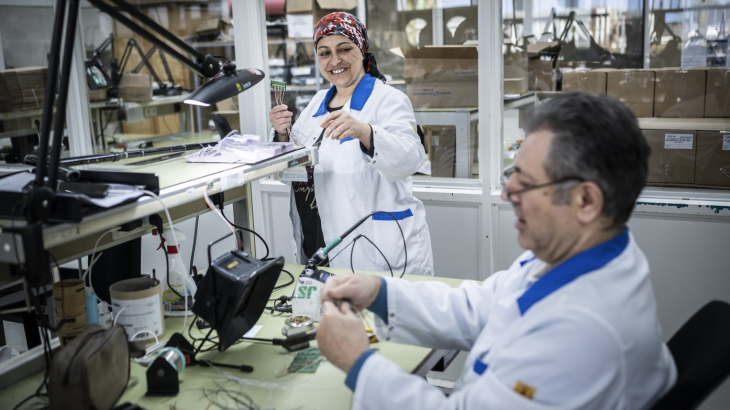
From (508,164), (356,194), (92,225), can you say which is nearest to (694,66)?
(508,164)

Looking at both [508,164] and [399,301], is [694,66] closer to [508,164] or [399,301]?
[508,164]

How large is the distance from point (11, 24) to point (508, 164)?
323cm

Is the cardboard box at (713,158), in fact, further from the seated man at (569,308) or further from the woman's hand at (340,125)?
the seated man at (569,308)

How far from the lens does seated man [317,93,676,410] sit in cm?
97

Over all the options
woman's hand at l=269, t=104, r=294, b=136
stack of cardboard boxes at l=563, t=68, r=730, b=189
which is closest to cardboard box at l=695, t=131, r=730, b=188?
stack of cardboard boxes at l=563, t=68, r=730, b=189

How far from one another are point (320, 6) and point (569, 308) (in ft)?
11.0

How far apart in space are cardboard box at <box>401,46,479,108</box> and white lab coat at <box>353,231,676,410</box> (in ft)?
5.99

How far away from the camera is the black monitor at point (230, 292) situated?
1.43m

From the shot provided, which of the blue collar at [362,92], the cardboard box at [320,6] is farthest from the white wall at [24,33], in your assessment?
the blue collar at [362,92]

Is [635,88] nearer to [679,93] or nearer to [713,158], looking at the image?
[679,93]

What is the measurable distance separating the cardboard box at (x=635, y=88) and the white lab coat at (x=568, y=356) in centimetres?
173

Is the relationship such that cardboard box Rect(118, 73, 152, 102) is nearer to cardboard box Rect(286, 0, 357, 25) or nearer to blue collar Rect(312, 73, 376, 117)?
cardboard box Rect(286, 0, 357, 25)

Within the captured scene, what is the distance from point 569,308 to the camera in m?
1.00

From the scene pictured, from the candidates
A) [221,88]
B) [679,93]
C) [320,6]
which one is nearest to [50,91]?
[221,88]
